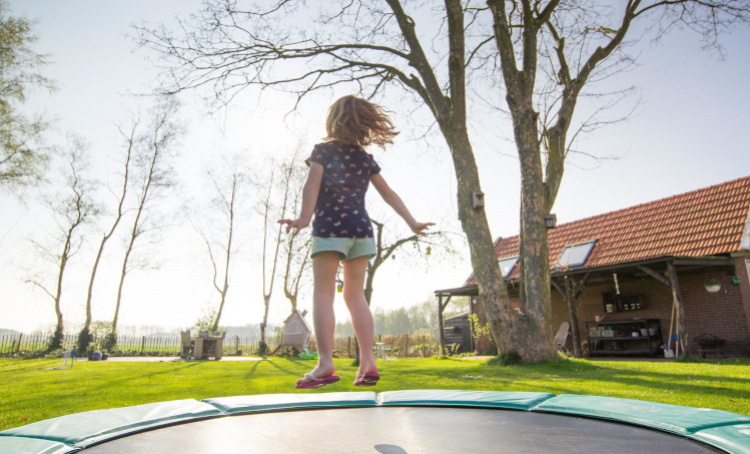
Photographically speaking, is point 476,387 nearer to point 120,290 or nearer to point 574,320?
point 574,320

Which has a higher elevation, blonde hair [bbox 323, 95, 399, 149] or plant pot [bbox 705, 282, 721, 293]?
blonde hair [bbox 323, 95, 399, 149]

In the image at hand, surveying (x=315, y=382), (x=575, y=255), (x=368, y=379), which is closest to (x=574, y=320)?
(x=575, y=255)

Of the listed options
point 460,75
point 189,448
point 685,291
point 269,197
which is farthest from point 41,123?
point 685,291

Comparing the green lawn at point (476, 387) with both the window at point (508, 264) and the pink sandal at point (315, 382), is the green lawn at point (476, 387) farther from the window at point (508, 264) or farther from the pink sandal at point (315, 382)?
the window at point (508, 264)

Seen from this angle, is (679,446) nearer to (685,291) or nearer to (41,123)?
(685,291)

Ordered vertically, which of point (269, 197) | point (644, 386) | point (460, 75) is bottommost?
point (644, 386)

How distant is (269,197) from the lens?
51.3 ft

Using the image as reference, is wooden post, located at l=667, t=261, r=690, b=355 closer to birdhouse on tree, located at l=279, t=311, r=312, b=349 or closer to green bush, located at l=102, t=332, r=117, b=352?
birdhouse on tree, located at l=279, t=311, r=312, b=349

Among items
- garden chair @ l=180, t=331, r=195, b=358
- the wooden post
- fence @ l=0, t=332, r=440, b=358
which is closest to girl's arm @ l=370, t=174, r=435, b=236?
the wooden post

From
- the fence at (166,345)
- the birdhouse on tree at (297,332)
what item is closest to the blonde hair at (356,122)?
the birdhouse on tree at (297,332)

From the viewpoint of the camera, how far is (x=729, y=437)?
1.61 metres

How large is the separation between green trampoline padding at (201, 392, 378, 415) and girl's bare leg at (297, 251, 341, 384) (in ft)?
3.02

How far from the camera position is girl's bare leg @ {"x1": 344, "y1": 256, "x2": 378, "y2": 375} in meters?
1.78

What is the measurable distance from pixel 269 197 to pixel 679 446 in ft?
48.7
